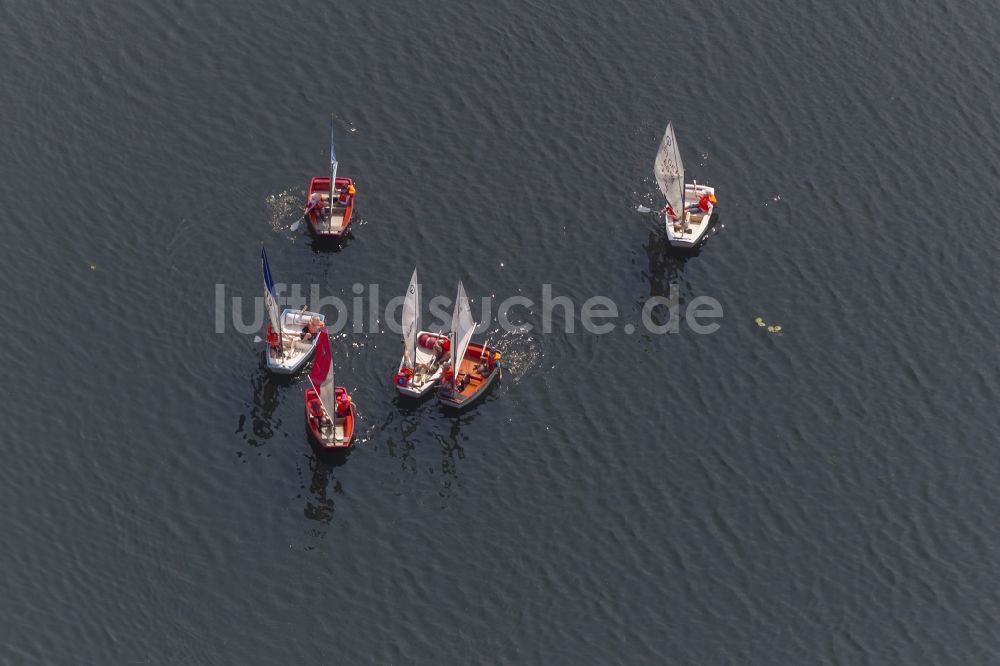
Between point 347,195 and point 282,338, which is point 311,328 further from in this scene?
point 347,195

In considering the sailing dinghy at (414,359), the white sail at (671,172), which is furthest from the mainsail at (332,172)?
the white sail at (671,172)

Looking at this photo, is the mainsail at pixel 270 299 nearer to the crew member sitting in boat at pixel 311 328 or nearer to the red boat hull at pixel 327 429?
the crew member sitting in boat at pixel 311 328

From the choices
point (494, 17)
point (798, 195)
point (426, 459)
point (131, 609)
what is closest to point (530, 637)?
point (426, 459)

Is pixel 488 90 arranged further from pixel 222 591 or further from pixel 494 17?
pixel 222 591

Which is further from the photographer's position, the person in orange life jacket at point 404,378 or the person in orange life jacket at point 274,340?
the person in orange life jacket at point 274,340

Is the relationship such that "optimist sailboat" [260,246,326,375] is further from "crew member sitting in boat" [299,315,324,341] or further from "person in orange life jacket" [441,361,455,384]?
"person in orange life jacket" [441,361,455,384]

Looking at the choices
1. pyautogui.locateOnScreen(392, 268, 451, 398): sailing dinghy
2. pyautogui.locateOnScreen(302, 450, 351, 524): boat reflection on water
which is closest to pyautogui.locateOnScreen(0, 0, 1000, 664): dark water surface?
pyautogui.locateOnScreen(302, 450, 351, 524): boat reflection on water
